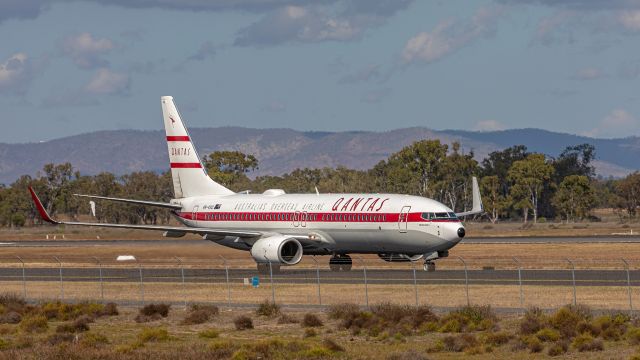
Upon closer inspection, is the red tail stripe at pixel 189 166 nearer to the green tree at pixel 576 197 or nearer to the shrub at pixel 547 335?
the shrub at pixel 547 335

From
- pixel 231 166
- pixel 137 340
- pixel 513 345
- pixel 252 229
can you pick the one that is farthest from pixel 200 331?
pixel 231 166

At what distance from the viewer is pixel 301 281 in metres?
57.6

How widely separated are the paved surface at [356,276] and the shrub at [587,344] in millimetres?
18375

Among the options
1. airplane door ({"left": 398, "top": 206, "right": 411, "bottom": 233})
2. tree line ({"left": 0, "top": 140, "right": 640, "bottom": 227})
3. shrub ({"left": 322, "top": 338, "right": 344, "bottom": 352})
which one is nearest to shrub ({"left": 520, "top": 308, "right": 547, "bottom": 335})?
shrub ({"left": 322, "top": 338, "right": 344, "bottom": 352})

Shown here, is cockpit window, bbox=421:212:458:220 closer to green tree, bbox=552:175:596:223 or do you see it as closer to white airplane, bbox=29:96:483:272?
white airplane, bbox=29:96:483:272

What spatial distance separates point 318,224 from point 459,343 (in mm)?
31038

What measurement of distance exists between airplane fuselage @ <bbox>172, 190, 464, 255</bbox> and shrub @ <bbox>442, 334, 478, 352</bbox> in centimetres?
2508

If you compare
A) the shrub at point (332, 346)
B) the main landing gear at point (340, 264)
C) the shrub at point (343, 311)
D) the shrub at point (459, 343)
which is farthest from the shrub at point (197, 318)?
the main landing gear at point (340, 264)

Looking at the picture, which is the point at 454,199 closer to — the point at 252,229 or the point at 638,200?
the point at 638,200

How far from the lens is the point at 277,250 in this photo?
62406 mm

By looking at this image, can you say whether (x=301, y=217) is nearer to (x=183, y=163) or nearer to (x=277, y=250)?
(x=277, y=250)

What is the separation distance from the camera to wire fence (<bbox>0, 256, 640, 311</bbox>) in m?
46.8

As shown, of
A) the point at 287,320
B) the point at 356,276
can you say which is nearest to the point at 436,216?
the point at 356,276

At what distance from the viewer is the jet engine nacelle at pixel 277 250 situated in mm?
62500
